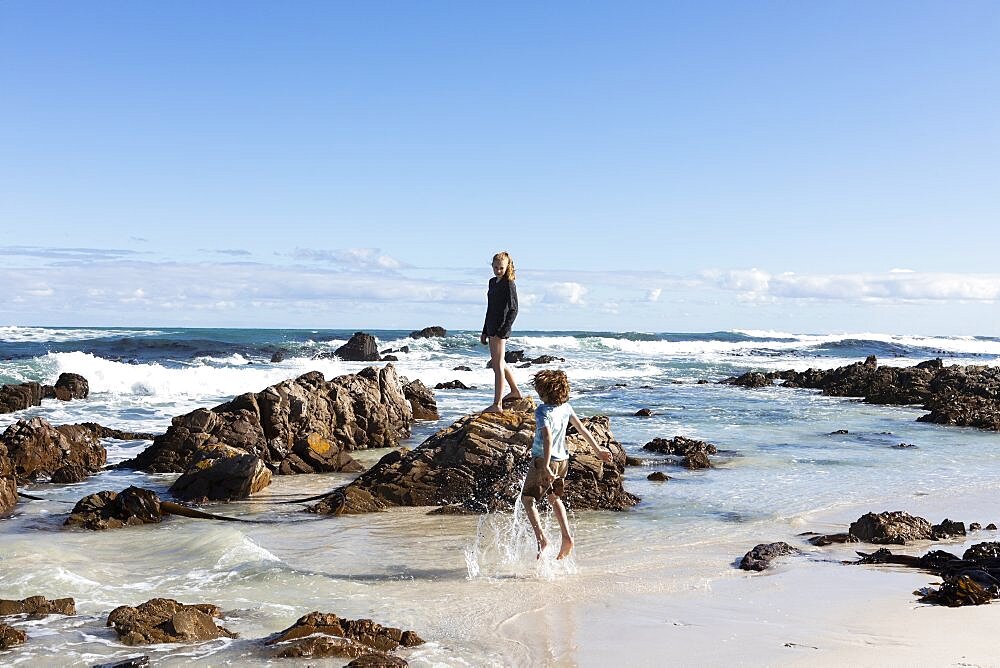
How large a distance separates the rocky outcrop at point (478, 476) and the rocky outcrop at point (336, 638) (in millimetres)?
4258

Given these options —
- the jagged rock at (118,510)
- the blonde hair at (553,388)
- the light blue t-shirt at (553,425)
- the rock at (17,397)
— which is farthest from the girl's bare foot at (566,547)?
the rock at (17,397)

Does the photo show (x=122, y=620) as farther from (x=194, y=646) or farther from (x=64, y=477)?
(x=64, y=477)

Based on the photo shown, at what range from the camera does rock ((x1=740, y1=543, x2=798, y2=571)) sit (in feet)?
22.9

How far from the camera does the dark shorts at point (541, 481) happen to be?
23.0ft

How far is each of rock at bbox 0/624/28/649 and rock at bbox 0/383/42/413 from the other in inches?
640

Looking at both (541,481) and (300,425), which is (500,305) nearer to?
(541,481)

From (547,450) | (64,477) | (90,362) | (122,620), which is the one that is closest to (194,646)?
(122,620)

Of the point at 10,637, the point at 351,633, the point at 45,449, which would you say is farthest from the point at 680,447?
the point at 10,637

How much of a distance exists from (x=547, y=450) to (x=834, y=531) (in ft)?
11.0

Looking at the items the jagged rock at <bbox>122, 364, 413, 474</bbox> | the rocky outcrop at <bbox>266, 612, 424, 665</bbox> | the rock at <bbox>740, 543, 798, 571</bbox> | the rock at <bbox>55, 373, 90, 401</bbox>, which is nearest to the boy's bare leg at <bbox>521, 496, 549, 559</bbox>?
the rock at <bbox>740, 543, 798, 571</bbox>

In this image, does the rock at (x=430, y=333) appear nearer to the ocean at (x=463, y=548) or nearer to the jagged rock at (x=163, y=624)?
the ocean at (x=463, y=548)

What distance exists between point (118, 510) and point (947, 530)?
8.07 m

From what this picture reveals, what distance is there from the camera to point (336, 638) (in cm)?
509

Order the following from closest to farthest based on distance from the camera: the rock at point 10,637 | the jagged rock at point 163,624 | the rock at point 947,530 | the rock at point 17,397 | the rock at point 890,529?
the rock at point 10,637 → the jagged rock at point 163,624 → the rock at point 890,529 → the rock at point 947,530 → the rock at point 17,397
